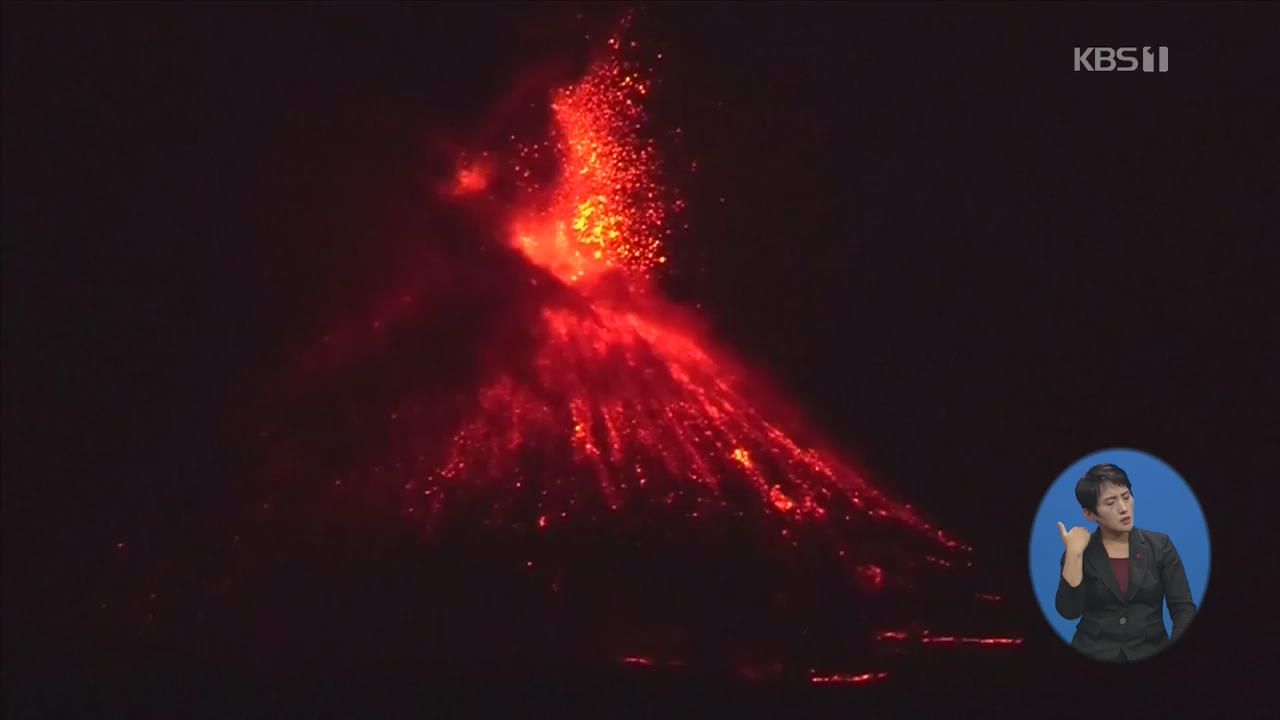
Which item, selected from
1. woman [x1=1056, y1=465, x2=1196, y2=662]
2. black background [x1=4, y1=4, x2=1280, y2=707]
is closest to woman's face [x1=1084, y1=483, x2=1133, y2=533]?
woman [x1=1056, y1=465, x2=1196, y2=662]

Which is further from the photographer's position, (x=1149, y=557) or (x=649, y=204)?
(x=649, y=204)

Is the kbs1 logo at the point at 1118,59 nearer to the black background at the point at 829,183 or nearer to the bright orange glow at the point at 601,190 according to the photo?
the black background at the point at 829,183

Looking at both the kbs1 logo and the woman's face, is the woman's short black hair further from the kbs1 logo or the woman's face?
the kbs1 logo

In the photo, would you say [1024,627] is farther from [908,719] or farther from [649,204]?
[649,204]

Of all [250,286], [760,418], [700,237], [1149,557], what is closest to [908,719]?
[1149,557]

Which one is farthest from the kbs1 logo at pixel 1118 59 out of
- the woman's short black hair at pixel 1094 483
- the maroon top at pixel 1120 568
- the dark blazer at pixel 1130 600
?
the maroon top at pixel 1120 568

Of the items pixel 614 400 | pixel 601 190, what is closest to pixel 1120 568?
pixel 614 400

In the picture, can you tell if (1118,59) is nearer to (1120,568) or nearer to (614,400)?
(1120,568)
